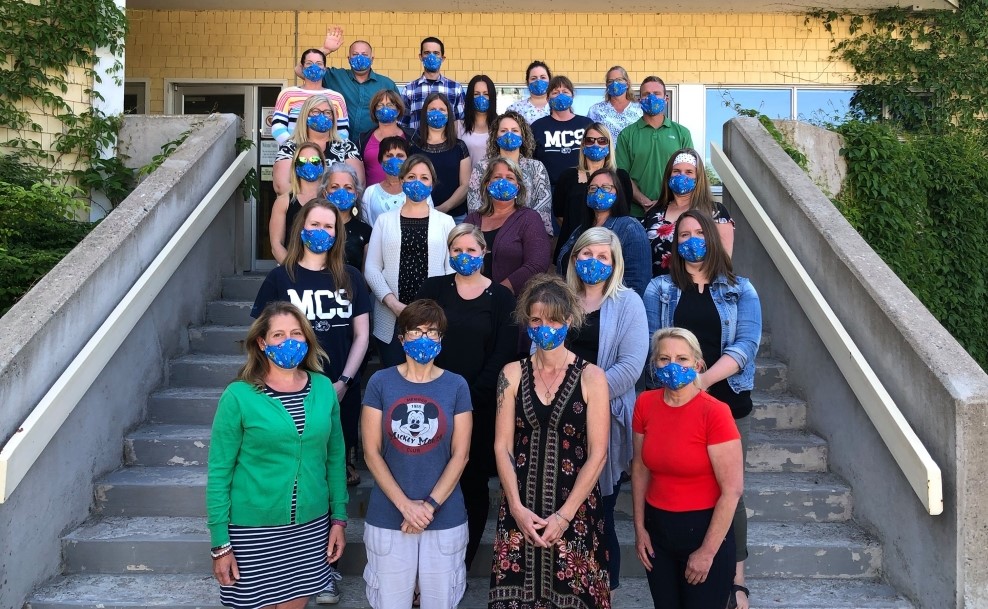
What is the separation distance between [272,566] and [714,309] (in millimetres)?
2587

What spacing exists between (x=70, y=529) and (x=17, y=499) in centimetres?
61

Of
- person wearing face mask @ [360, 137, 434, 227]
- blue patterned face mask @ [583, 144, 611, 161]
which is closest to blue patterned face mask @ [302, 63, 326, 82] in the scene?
person wearing face mask @ [360, 137, 434, 227]

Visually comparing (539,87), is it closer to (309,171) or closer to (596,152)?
(596,152)

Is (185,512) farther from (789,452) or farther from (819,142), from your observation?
(819,142)

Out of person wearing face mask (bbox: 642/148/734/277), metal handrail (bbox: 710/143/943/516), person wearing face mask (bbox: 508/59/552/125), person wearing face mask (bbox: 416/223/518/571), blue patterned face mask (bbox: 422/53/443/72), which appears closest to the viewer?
metal handrail (bbox: 710/143/943/516)

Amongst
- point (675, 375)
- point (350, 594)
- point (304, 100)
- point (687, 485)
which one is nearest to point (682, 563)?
point (687, 485)

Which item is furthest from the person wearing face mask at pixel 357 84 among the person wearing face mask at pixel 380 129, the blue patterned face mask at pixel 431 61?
the person wearing face mask at pixel 380 129

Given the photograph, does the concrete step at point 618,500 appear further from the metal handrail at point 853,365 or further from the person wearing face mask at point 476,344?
the person wearing face mask at point 476,344

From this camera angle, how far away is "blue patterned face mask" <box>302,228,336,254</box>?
498 centimetres

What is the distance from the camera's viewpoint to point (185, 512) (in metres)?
5.42

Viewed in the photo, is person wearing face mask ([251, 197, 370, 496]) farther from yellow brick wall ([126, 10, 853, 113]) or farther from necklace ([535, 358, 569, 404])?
yellow brick wall ([126, 10, 853, 113])

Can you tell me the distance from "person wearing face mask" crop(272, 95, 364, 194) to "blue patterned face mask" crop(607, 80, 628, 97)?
2327 mm

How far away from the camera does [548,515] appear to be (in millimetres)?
4008

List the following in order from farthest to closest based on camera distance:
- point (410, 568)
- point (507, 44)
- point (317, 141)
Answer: point (507, 44)
point (317, 141)
point (410, 568)
